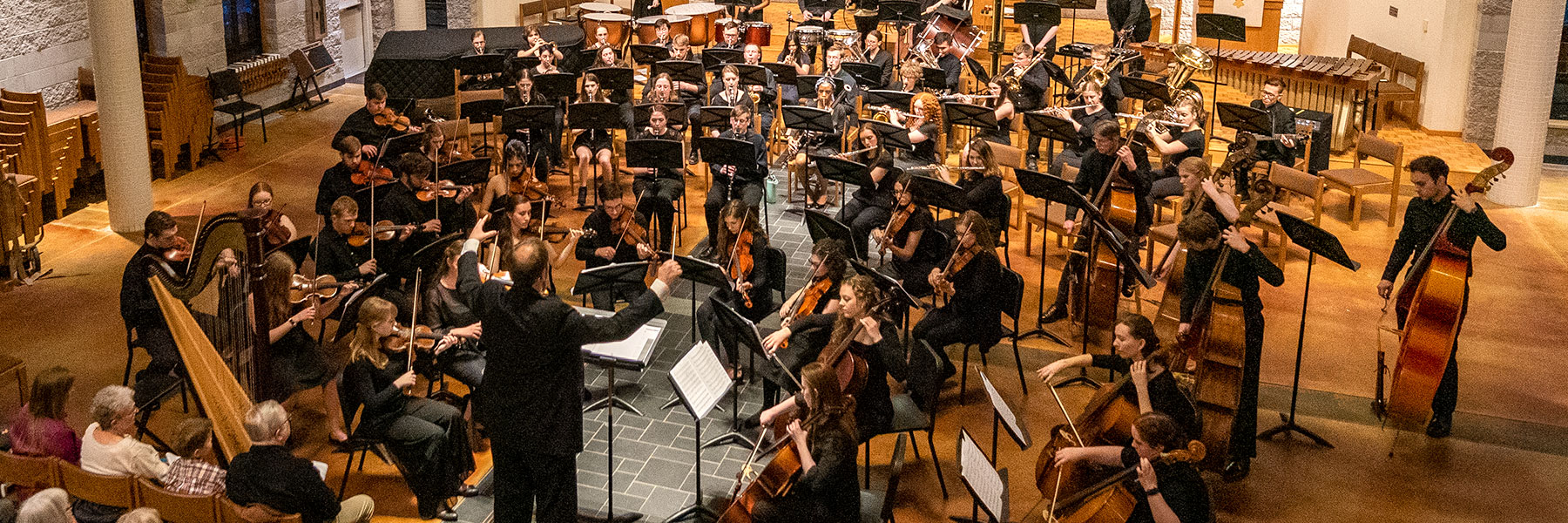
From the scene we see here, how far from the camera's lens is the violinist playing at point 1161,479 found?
198 inches

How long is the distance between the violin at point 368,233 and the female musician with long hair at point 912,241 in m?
2.83

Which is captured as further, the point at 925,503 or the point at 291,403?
the point at 291,403

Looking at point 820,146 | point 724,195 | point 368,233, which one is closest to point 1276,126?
point 820,146

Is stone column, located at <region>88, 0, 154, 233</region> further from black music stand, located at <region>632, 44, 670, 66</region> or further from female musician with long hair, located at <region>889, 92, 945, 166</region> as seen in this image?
female musician with long hair, located at <region>889, 92, 945, 166</region>

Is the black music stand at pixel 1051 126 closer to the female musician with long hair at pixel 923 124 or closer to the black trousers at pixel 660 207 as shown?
the female musician with long hair at pixel 923 124

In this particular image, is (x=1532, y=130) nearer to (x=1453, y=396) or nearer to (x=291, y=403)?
(x=1453, y=396)

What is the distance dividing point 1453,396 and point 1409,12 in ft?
25.7

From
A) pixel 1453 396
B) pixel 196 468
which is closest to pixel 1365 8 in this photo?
pixel 1453 396

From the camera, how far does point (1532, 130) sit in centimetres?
1110

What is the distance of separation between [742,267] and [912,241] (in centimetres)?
113

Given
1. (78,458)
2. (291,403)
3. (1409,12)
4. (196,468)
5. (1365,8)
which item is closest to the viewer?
(196,468)

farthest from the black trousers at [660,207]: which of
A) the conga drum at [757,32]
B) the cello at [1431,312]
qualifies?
the conga drum at [757,32]

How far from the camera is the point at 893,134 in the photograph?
9609mm

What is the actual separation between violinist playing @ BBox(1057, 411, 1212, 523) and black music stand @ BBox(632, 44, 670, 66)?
7.93 meters
